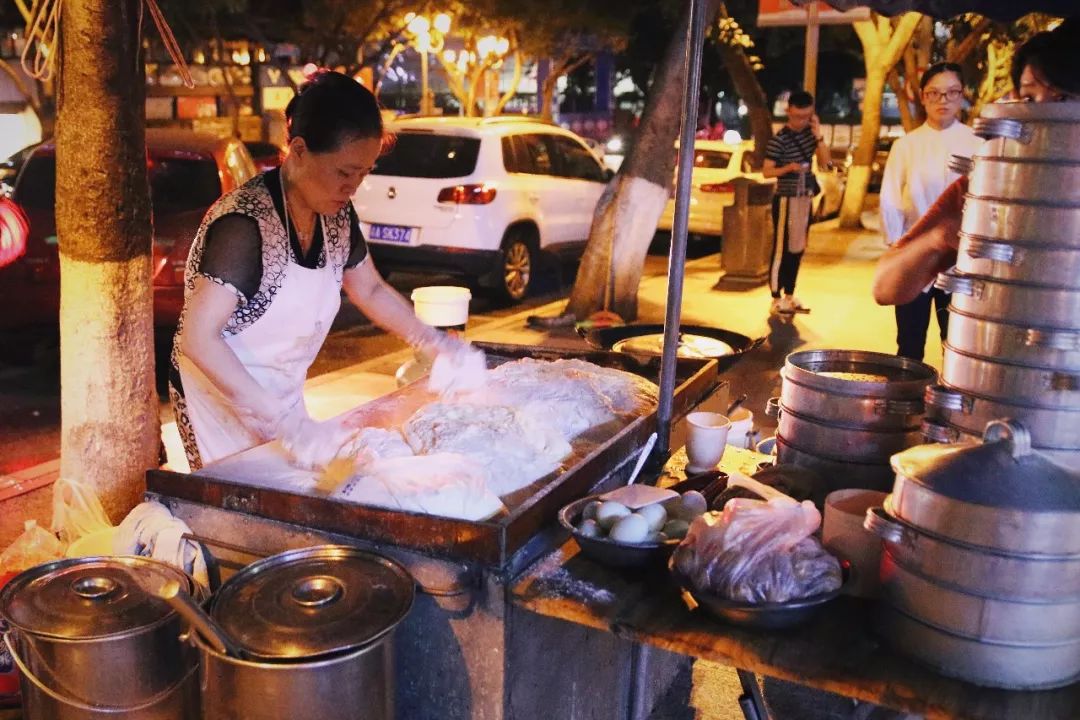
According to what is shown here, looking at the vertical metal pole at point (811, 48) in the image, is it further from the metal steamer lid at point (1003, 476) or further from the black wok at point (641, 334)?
the metal steamer lid at point (1003, 476)

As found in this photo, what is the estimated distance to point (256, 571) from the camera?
230cm

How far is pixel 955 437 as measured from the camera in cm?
236

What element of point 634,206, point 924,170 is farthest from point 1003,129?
point 634,206

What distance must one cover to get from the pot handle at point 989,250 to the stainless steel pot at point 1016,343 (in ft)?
0.49

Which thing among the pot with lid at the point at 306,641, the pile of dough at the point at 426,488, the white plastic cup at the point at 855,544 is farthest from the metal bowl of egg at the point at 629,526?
the pot with lid at the point at 306,641

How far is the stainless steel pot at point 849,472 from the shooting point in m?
2.75

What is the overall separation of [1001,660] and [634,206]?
7.11 metres

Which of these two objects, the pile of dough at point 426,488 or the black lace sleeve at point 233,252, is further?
the black lace sleeve at point 233,252

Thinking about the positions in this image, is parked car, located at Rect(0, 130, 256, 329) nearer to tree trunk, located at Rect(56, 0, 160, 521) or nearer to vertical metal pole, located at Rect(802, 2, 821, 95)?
tree trunk, located at Rect(56, 0, 160, 521)

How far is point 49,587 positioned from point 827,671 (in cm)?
183

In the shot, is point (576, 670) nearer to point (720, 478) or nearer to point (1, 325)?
point (720, 478)

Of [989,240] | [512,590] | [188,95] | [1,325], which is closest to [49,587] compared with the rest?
[512,590]

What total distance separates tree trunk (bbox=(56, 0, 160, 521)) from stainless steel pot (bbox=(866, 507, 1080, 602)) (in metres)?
3.24

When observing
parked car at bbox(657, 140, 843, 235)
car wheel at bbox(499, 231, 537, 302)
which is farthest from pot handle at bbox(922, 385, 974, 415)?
parked car at bbox(657, 140, 843, 235)
